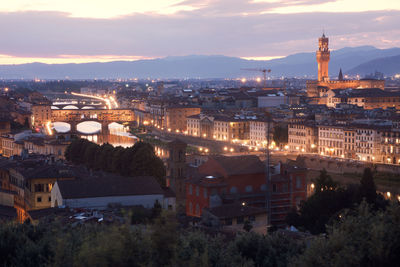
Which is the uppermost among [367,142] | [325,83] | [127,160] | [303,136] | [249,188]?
[325,83]

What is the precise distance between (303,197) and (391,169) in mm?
9626

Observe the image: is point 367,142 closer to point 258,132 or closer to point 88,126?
point 258,132

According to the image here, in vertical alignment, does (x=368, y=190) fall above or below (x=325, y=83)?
below

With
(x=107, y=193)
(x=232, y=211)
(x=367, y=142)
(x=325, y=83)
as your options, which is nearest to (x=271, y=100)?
(x=325, y=83)

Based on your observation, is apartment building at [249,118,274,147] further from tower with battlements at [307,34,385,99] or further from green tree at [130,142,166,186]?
tower with battlements at [307,34,385,99]

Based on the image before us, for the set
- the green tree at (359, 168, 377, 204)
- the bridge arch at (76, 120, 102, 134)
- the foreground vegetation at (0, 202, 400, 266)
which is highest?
the foreground vegetation at (0, 202, 400, 266)

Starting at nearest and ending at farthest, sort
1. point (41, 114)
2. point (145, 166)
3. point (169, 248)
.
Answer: point (169, 248) < point (145, 166) < point (41, 114)

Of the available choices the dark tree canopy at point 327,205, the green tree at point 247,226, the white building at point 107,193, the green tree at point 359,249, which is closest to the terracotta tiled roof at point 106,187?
the white building at point 107,193

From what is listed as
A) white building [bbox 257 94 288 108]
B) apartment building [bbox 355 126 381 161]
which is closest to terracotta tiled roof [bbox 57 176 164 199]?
apartment building [bbox 355 126 381 161]

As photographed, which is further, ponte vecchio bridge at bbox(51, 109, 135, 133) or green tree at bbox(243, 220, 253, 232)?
ponte vecchio bridge at bbox(51, 109, 135, 133)

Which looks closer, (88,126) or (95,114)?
(88,126)

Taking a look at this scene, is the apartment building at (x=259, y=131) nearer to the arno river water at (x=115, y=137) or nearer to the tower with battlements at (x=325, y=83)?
the arno river water at (x=115, y=137)

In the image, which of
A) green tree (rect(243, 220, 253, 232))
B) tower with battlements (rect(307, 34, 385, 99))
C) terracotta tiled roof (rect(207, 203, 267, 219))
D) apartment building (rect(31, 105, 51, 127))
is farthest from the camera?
apartment building (rect(31, 105, 51, 127))

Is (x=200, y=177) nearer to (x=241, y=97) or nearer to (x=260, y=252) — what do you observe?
(x=260, y=252)
